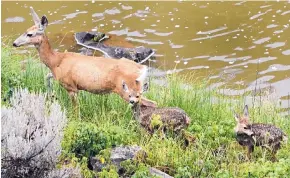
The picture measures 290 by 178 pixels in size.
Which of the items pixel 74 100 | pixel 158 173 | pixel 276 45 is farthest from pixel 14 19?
pixel 158 173

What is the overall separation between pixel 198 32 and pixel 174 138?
916cm

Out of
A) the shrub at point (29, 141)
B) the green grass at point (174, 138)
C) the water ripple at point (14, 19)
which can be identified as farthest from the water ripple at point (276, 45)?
the shrub at point (29, 141)

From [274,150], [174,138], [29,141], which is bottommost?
[274,150]

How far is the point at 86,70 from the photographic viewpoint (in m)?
8.41

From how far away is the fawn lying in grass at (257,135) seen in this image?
282 inches

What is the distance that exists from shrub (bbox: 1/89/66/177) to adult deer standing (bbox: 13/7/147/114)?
2.42 m

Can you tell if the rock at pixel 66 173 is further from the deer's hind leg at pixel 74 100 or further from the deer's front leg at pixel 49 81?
the deer's front leg at pixel 49 81

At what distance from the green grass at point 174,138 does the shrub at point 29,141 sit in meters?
0.76

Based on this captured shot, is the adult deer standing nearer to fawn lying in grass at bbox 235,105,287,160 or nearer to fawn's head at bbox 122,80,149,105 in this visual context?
fawn's head at bbox 122,80,149,105

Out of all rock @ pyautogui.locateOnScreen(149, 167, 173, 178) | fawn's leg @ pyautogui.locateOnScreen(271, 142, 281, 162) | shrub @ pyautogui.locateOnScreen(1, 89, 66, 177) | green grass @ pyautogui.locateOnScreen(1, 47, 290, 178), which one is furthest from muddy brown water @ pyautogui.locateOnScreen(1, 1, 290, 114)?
shrub @ pyautogui.locateOnScreen(1, 89, 66, 177)

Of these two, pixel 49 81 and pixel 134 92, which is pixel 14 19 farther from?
pixel 134 92

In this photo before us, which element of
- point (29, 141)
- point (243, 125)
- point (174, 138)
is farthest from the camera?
point (174, 138)

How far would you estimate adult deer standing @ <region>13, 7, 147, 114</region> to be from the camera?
8195 millimetres

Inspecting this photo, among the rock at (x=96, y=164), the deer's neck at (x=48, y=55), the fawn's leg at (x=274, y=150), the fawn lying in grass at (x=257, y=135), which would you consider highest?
the deer's neck at (x=48, y=55)
